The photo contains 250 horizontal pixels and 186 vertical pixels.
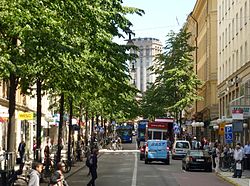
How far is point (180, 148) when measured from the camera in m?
55.5

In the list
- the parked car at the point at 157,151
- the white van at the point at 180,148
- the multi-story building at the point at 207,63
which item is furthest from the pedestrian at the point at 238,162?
the multi-story building at the point at 207,63

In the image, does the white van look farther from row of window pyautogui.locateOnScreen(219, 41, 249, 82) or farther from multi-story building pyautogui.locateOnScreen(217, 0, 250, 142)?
row of window pyautogui.locateOnScreen(219, 41, 249, 82)

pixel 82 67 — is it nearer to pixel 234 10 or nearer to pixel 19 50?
pixel 19 50

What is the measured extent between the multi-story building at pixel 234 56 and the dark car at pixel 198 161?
4224mm

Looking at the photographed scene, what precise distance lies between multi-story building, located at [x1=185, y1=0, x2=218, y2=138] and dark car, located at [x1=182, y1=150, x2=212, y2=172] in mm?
33114

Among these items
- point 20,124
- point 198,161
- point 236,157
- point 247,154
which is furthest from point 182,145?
point 236,157

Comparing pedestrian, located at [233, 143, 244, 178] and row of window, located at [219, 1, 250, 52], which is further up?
row of window, located at [219, 1, 250, 52]

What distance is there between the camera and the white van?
54531 mm

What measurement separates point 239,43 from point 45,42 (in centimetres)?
3734

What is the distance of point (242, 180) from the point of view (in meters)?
30.5

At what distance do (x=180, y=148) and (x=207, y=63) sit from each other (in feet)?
85.6

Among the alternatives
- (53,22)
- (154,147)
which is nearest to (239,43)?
(154,147)

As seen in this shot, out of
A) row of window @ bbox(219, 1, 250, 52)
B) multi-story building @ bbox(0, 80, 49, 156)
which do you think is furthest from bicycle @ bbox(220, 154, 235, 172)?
multi-story building @ bbox(0, 80, 49, 156)

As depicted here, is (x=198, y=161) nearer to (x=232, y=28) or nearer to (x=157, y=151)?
(x=157, y=151)
